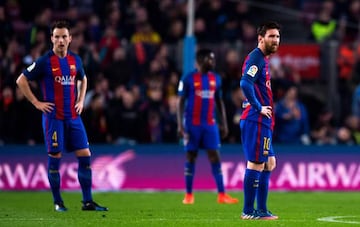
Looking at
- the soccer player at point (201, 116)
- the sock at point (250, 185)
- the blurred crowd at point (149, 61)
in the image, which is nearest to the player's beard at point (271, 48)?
the sock at point (250, 185)

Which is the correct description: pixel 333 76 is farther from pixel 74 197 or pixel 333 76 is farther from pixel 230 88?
pixel 74 197

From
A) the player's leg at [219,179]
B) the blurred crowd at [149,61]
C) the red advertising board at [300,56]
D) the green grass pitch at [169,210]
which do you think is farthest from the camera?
the red advertising board at [300,56]

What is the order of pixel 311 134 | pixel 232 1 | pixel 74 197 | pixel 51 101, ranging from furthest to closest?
pixel 232 1 → pixel 311 134 → pixel 74 197 → pixel 51 101

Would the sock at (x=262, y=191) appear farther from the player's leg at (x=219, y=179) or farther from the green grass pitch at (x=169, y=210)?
the player's leg at (x=219, y=179)

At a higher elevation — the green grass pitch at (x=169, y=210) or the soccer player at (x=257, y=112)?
the soccer player at (x=257, y=112)

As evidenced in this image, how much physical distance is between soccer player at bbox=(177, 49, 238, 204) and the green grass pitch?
0.64 meters

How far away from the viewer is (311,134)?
2406 centimetres

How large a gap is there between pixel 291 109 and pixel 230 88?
4.80ft

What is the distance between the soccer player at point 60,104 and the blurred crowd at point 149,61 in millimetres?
6057

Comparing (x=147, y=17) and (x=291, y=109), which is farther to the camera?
(x=147, y=17)

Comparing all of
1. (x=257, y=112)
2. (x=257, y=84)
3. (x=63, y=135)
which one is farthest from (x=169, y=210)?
(x=257, y=84)

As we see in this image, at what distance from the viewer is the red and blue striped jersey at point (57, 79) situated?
14836 millimetres

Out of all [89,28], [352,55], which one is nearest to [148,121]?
[89,28]

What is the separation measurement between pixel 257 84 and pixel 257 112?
0.35 m
